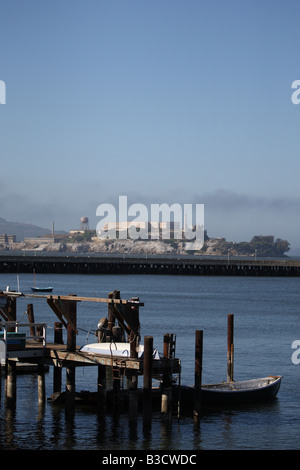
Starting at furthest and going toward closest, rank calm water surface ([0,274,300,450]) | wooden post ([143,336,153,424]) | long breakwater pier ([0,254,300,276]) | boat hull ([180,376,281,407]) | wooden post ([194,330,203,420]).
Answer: long breakwater pier ([0,254,300,276]) → boat hull ([180,376,281,407]) → wooden post ([194,330,203,420]) → calm water surface ([0,274,300,450]) → wooden post ([143,336,153,424])

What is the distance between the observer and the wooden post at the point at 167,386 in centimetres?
3117

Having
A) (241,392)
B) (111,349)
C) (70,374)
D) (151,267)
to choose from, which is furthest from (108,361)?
(151,267)

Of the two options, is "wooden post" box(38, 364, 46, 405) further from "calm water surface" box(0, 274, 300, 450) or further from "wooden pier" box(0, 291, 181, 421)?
"calm water surface" box(0, 274, 300, 450)

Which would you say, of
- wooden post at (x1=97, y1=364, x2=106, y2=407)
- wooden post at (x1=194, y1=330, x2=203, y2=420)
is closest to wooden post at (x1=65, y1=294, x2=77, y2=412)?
wooden post at (x1=97, y1=364, x2=106, y2=407)

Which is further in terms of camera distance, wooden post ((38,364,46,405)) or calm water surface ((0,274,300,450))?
wooden post ((38,364,46,405))

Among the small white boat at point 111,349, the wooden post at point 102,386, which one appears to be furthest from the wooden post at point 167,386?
the wooden post at point 102,386

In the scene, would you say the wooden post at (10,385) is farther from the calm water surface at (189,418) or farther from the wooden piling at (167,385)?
the wooden piling at (167,385)

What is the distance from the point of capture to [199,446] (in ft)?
100

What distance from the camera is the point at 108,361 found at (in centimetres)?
3161

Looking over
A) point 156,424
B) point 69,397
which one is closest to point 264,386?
point 156,424

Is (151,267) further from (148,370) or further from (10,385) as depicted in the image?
(148,370)

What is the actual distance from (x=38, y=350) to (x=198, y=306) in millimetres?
63718

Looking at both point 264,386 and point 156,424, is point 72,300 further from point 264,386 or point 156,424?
point 264,386

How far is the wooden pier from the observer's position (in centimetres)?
3097
